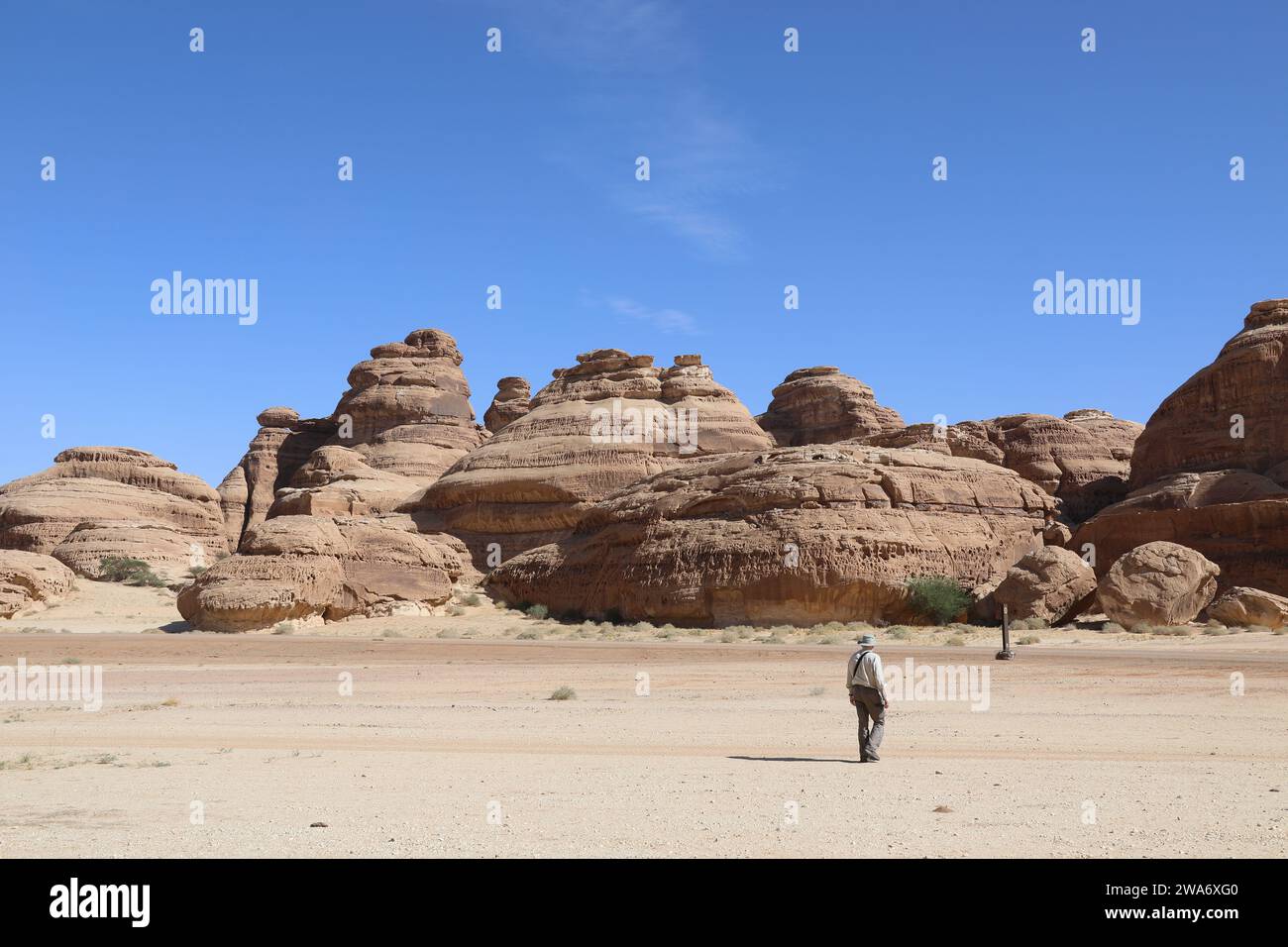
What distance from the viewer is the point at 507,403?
101125 millimetres

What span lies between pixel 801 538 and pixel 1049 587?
8.01 meters

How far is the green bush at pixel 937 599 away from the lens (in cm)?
3638

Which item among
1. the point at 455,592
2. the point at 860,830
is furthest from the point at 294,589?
the point at 860,830

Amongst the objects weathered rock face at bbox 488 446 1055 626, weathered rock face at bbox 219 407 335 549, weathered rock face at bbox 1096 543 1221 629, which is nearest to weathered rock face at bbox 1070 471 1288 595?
weathered rock face at bbox 488 446 1055 626

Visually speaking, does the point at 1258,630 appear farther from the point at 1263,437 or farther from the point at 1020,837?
the point at 1020,837

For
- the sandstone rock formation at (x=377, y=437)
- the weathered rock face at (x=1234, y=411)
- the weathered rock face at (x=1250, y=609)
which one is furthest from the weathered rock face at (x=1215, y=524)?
the sandstone rock formation at (x=377, y=437)

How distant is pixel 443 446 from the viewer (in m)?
80.0

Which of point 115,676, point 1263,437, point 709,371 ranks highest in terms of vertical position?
point 709,371

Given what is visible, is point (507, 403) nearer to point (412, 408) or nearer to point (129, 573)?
point (412, 408)

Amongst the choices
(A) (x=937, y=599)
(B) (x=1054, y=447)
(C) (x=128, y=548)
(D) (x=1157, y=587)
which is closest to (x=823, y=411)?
(B) (x=1054, y=447)

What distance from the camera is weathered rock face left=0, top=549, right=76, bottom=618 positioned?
148 ft
